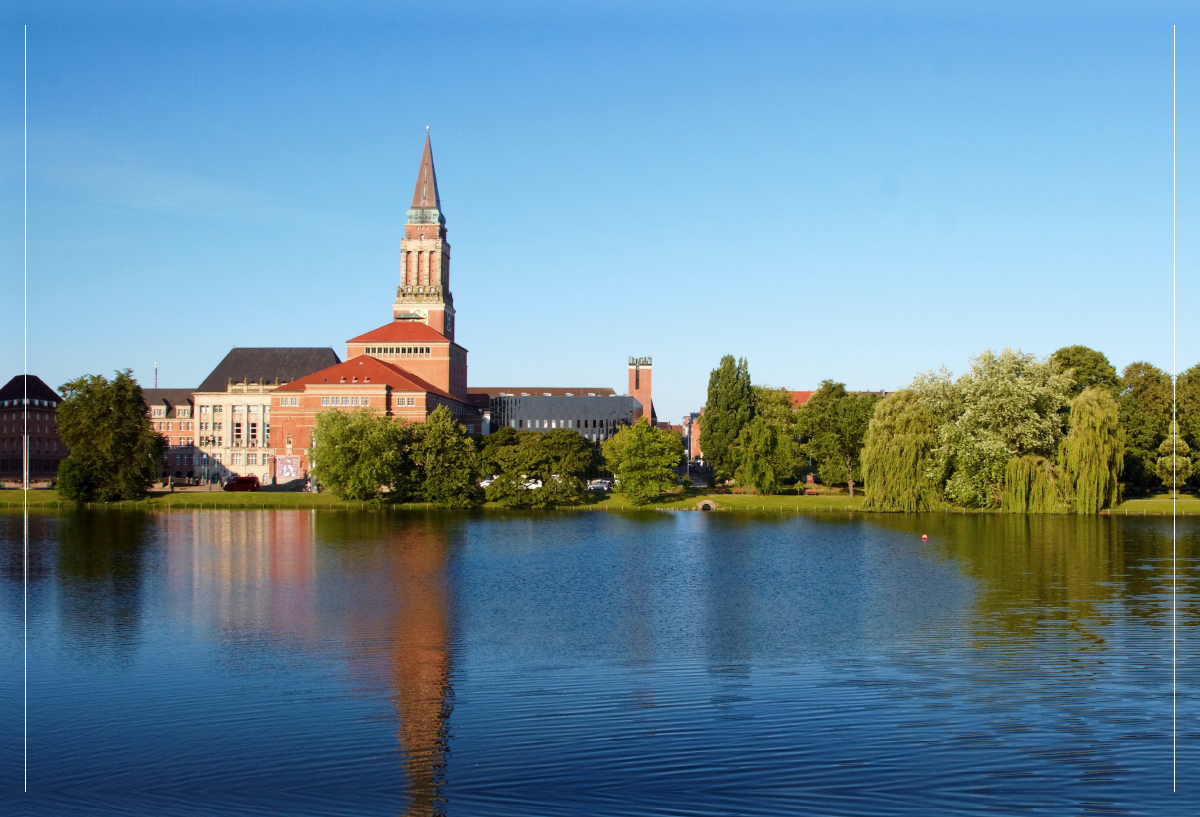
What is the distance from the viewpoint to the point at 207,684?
1891 cm

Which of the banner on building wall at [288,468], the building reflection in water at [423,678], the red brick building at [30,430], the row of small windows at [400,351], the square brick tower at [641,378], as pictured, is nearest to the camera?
the building reflection in water at [423,678]

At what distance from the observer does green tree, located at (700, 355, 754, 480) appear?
90750 mm

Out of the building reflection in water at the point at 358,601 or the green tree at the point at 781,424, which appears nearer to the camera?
the building reflection in water at the point at 358,601

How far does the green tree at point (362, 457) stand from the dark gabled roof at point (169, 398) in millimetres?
59708

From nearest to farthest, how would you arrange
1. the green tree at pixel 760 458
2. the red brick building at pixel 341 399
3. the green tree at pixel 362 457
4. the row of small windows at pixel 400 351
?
the green tree at pixel 362 457 → the green tree at pixel 760 458 → the red brick building at pixel 341 399 → the row of small windows at pixel 400 351

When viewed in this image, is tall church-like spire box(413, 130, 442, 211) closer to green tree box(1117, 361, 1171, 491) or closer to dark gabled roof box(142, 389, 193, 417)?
dark gabled roof box(142, 389, 193, 417)

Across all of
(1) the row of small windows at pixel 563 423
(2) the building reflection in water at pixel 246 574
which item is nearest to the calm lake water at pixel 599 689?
(2) the building reflection in water at pixel 246 574

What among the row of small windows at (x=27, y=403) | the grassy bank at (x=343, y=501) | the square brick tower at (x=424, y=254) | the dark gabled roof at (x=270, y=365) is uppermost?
the square brick tower at (x=424, y=254)

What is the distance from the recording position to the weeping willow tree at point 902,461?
66.1m

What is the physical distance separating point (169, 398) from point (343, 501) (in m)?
68.2

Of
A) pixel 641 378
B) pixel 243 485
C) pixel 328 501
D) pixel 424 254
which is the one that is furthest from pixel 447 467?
pixel 641 378

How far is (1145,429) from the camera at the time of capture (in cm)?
7594

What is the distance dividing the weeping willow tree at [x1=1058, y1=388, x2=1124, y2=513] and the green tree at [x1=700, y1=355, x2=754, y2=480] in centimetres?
3085

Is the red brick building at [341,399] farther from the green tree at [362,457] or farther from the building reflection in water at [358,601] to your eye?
the building reflection in water at [358,601]
